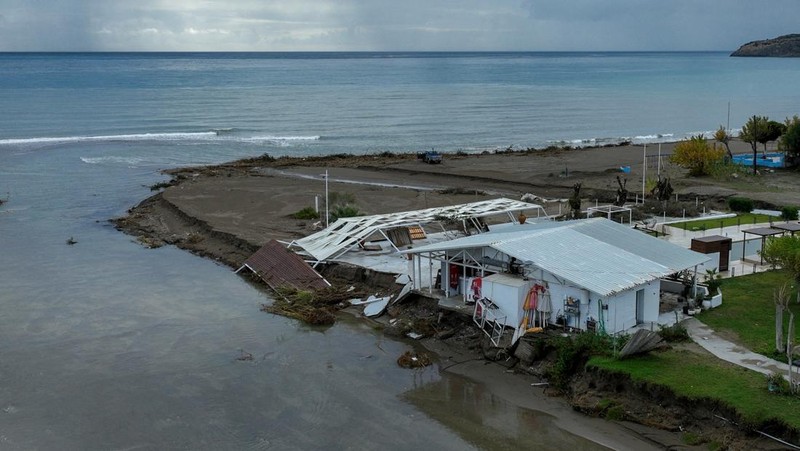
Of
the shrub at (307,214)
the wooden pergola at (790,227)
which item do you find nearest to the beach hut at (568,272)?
the wooden pergola at (790,227)

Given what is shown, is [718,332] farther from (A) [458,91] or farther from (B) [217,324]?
(A) [458,91]

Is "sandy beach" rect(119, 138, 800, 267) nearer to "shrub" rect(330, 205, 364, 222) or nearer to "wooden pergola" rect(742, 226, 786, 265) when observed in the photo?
"shrub" rect(330, 205, 364, 222)

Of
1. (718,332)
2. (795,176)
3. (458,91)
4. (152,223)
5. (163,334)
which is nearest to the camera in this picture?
(718,332)

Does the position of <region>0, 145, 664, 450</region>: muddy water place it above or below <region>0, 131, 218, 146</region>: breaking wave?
below

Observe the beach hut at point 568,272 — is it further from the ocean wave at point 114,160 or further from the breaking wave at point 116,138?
the breaking wave at point 116,138

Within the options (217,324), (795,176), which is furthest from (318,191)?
(795,176)

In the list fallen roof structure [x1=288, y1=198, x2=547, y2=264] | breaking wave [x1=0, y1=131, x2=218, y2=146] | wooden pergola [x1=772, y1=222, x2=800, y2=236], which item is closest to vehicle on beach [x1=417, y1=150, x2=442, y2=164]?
fallen roof structure [x1=288, y1=198, x2=547, y2=264]

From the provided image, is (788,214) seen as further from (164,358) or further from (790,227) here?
(164,358)
